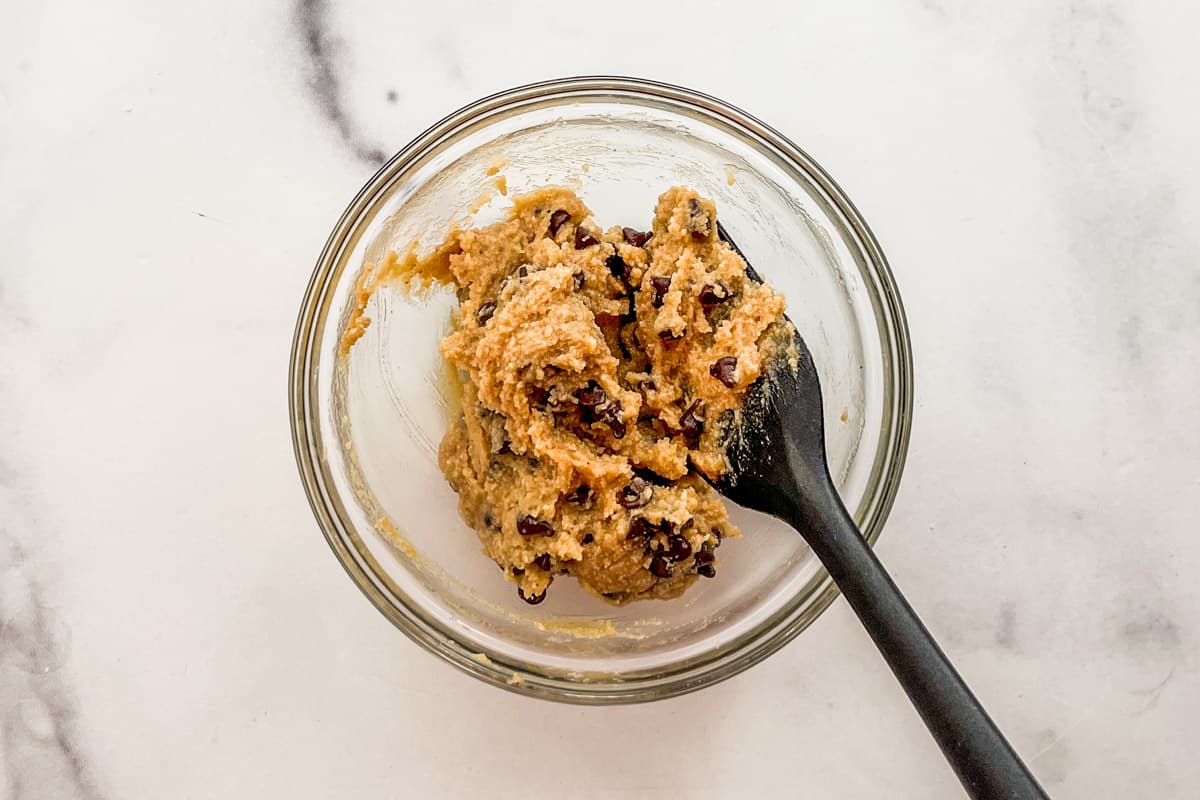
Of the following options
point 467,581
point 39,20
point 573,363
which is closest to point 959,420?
point 573,363

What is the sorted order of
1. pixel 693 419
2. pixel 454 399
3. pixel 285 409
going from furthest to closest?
pixel 285 409 → pixel 454 399 → pixel 693 419

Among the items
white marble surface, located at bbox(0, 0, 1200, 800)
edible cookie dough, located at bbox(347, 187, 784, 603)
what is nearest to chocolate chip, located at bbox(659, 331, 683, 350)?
edible cookie dough, located at bbox(347, 187, 784, 603)

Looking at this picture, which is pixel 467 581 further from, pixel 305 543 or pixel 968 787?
pixel 968 787

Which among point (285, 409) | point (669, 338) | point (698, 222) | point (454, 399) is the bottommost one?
point (285, 409)

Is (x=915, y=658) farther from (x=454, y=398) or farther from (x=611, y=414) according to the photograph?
(x=454, y=398)

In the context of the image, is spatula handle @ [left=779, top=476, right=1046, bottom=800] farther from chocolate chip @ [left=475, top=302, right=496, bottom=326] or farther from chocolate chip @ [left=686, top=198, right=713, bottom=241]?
chocolate chip @ [left=475, top=302, right=496, bottom=326]

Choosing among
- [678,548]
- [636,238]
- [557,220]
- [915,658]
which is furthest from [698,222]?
[915,658]
